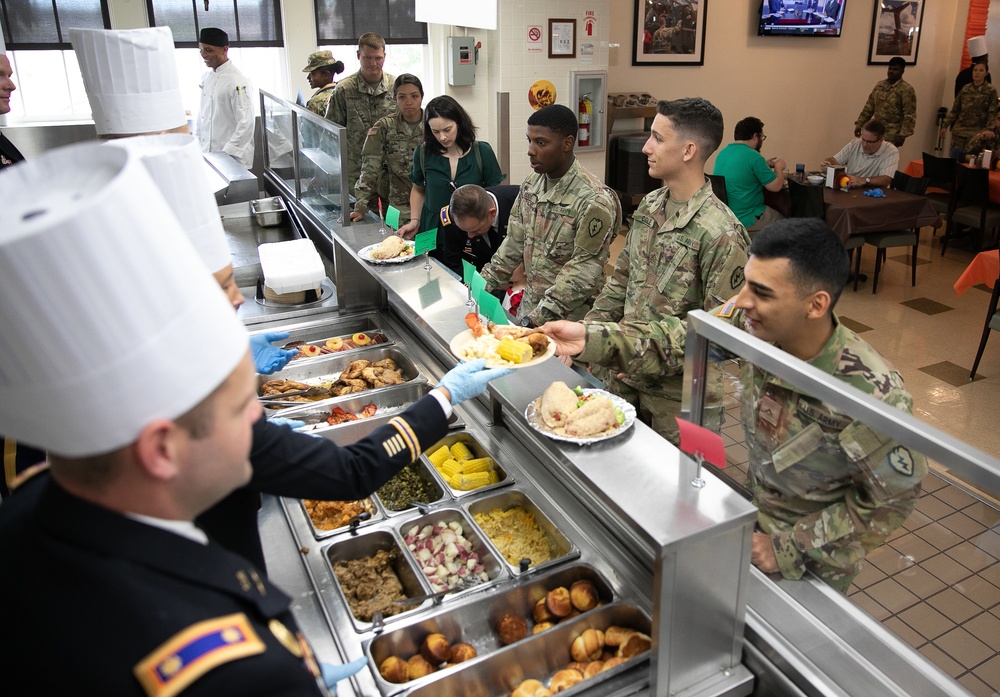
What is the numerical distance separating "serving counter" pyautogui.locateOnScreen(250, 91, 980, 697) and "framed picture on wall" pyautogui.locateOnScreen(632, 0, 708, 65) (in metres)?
7.44

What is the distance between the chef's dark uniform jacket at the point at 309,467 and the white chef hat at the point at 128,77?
5.39 ft

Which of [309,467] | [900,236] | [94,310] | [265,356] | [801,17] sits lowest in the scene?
[900,236]

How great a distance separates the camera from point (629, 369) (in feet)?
7.54

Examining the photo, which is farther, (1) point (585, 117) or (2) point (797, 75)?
(2) point (797, 75)

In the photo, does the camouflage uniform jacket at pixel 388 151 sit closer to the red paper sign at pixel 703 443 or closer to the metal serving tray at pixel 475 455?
the metal serving tray at pixel 475 455

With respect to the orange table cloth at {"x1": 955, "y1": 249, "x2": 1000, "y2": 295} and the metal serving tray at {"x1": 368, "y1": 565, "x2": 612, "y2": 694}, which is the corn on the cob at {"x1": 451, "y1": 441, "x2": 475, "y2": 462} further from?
the orange table cloth at {"x1": 955, "y1": 249, "x2": 1000, "y2": 295}

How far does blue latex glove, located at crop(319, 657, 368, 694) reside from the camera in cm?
134

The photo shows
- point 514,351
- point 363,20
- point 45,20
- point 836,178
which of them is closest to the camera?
point 514,351

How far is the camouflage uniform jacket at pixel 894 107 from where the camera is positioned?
9305mm

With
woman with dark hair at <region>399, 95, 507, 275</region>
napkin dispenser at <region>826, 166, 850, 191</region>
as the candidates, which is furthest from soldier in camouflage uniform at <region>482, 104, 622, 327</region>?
napkin dispenser at <region>826, 166, 850, 191</region>

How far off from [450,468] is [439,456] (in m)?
0.09

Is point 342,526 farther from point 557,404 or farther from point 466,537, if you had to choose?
point 557,404

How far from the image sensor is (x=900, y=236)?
6.62m

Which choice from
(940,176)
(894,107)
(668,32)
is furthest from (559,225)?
(894,107)
